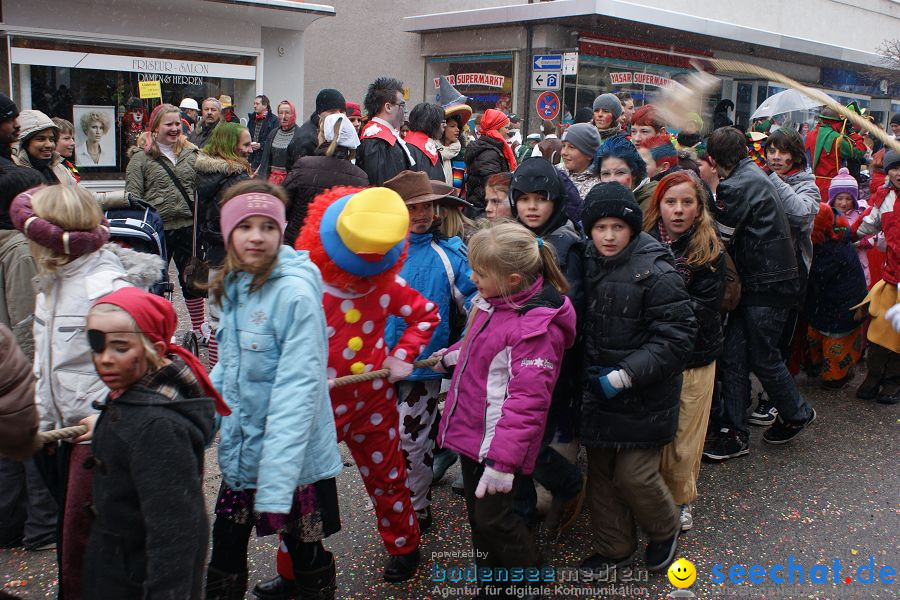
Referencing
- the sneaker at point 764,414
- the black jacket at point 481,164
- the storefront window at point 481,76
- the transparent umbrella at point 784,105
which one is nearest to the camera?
the sneaker at point 764,414

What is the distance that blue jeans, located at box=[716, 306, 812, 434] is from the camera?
17.0 feet

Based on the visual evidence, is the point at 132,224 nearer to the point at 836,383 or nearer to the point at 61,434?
the point at 61,434

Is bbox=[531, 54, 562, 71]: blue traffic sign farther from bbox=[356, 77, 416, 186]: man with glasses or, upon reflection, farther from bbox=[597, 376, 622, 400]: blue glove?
bbox=[597, 376, 622, 400]: blue glove

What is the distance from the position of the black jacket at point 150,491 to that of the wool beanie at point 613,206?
2.00m

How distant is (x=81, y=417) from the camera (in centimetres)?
306

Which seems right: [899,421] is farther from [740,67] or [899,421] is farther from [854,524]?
[740,67]

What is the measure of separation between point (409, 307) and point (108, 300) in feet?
4.65

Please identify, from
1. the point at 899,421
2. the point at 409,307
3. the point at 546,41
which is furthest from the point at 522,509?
the point at 546,41

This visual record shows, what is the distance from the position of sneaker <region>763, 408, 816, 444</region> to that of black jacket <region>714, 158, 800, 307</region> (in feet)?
2.87

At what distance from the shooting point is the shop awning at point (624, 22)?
18.1 metres

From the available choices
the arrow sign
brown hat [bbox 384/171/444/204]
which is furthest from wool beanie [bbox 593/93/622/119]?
the arrow sign

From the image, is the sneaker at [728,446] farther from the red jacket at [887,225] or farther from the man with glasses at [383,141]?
the man with glasses at [383,141]

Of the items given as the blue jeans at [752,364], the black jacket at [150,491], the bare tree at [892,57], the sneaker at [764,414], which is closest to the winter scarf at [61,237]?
the black jacket at [150,491]

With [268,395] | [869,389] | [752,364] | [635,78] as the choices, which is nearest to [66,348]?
[268,395]
